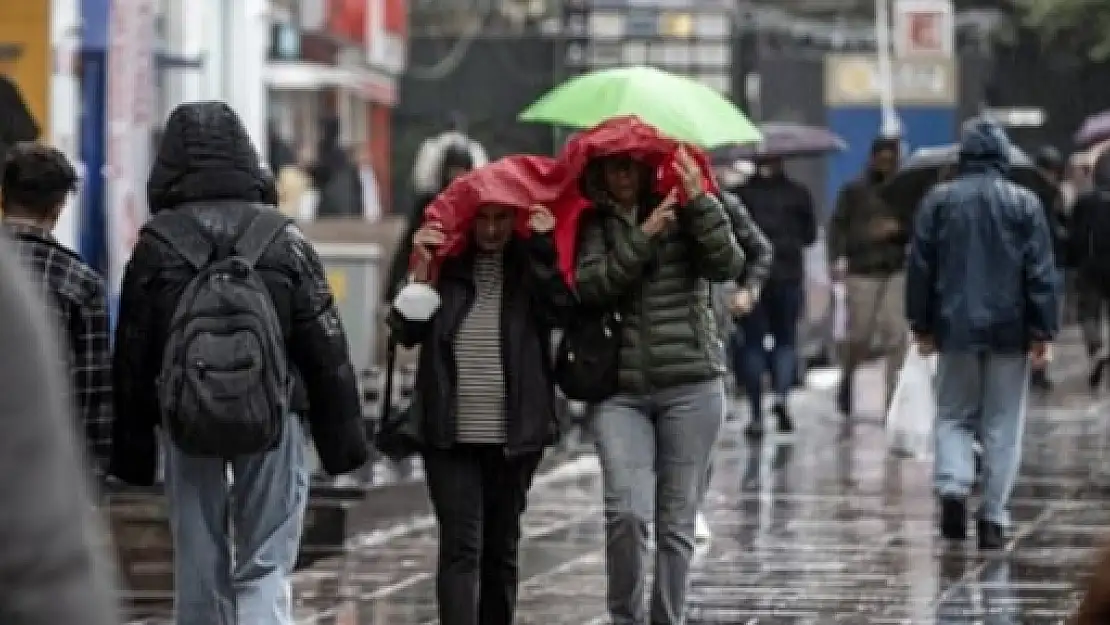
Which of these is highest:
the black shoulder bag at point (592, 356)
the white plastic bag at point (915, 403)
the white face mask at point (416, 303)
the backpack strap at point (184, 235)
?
the backpack strap at point (184, 235)

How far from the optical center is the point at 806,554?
11.9 metres

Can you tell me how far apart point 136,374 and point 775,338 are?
34.7 ft

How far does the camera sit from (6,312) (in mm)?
2674

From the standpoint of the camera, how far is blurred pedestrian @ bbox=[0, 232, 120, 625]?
8.75 feet

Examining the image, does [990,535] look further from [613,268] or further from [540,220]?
[540,220]

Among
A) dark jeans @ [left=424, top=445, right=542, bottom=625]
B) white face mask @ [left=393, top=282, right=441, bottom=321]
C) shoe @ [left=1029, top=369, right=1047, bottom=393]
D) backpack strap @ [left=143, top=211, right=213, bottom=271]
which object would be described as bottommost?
shoe @ [left=1029, top=369, right=1047, bottom=393]

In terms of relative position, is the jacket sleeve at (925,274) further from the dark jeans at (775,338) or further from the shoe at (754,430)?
the shoe at (754,430)

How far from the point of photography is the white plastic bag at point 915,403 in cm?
1289

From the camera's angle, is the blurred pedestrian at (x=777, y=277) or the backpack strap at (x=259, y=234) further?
the blurred pedestrian at (x=777, y=277)

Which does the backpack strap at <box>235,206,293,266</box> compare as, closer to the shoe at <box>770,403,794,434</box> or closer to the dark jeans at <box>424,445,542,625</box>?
the dark jeans at <box>424,445,542,625</box>

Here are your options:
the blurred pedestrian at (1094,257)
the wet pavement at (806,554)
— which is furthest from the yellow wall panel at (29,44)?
the blurred pedestrian at (1094,257)

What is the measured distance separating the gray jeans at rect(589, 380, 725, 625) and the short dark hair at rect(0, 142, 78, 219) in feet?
6.13

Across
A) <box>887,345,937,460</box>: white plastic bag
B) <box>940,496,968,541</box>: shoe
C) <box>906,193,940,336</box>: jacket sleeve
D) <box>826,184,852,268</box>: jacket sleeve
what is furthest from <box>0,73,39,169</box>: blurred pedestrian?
<box>826,184,852,268</box>: jacket sleeve

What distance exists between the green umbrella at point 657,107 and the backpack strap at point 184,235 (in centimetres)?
354
